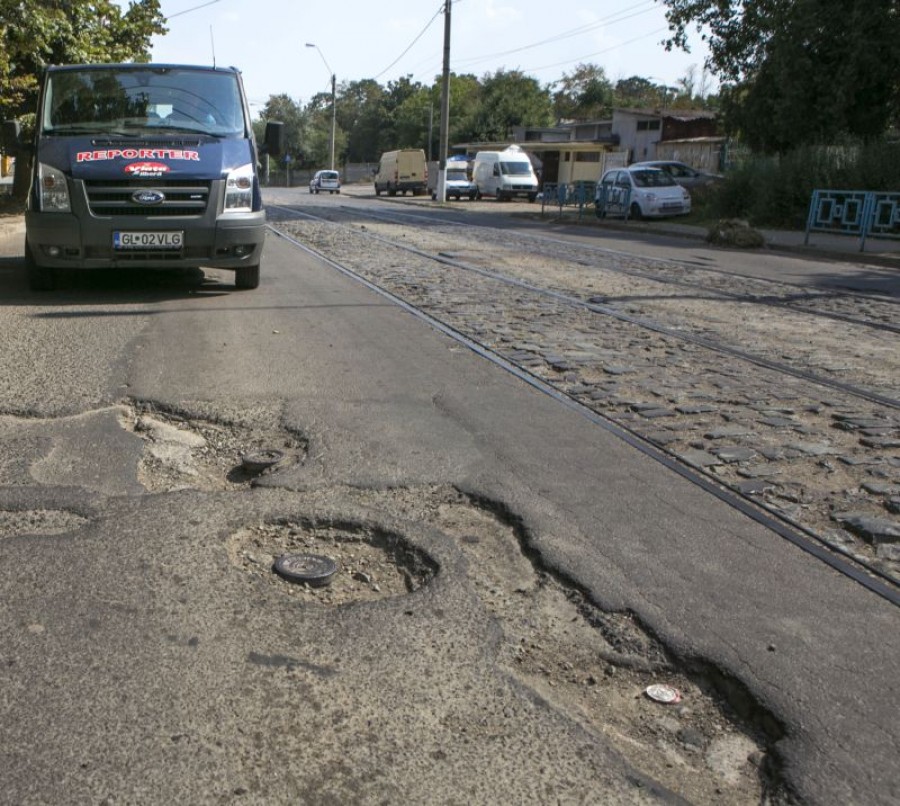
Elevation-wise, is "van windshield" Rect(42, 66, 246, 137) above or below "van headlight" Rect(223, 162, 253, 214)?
above

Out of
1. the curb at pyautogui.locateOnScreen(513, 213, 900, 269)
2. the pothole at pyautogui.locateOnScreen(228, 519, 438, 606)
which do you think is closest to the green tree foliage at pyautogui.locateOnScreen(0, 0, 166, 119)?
the curb at pyautogui.locateOnScreen(513, 213, 900, 269)

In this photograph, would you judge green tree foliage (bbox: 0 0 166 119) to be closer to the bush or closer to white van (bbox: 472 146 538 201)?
the bush

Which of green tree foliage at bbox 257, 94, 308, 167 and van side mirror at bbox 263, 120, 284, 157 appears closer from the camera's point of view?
van side mirror at bbox 263, 120, 284, 157

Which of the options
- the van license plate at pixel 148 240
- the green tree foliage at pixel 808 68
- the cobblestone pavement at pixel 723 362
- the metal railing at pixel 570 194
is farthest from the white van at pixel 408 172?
the van license plate at pixel 148 240

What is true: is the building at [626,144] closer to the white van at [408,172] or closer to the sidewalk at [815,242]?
the white van at [408,172]

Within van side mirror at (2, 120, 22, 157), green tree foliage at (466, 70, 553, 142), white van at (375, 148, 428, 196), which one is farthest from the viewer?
green tree foliage at (466, 70, 553, 142)

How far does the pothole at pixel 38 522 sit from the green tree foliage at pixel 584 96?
8104cm

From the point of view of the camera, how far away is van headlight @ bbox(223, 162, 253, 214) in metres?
8.92

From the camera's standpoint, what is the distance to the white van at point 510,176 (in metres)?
45.2

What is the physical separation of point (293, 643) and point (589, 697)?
877 millimetres

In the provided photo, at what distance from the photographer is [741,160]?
27.9 m

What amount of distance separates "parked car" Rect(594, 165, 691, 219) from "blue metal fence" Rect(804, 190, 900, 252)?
27.9ft

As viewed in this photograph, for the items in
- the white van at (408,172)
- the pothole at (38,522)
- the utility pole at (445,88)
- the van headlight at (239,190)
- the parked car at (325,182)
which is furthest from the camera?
the parked car at (325,182)

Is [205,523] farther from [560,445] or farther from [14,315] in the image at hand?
[14,315]
